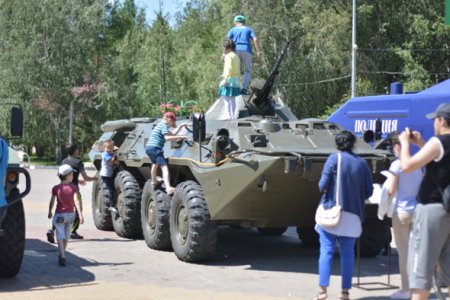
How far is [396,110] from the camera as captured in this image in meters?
14.5

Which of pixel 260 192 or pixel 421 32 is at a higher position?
pixel 421 32

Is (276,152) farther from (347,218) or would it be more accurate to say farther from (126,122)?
(126,122)

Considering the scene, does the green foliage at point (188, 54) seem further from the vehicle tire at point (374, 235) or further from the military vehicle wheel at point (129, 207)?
the vehicle tire at point (374, 235)

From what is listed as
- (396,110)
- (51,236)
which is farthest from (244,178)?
(396,110)

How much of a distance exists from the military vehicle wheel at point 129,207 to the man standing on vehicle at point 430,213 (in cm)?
691

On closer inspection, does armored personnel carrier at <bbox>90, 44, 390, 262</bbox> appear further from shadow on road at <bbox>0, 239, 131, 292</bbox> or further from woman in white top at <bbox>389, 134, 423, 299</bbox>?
woman in white top at <bbox>389, 134, 423, 299</bbox>

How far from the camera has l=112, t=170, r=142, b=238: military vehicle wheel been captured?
12.5 meters

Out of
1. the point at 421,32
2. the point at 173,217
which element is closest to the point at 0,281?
the point at 173,217

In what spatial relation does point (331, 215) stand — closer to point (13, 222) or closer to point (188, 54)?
point (13, 222)

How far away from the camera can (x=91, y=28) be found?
1652 inches

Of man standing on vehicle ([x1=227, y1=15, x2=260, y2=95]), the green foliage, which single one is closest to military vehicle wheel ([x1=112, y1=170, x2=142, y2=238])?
man standing on vehicle ([x1=227, y1=15, x2=260, y2=95])

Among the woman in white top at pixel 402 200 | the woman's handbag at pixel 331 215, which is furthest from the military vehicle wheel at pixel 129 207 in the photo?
the woman in white top at pixel 402 200

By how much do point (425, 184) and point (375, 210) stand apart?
3605mm

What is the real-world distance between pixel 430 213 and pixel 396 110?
8.61 metres
